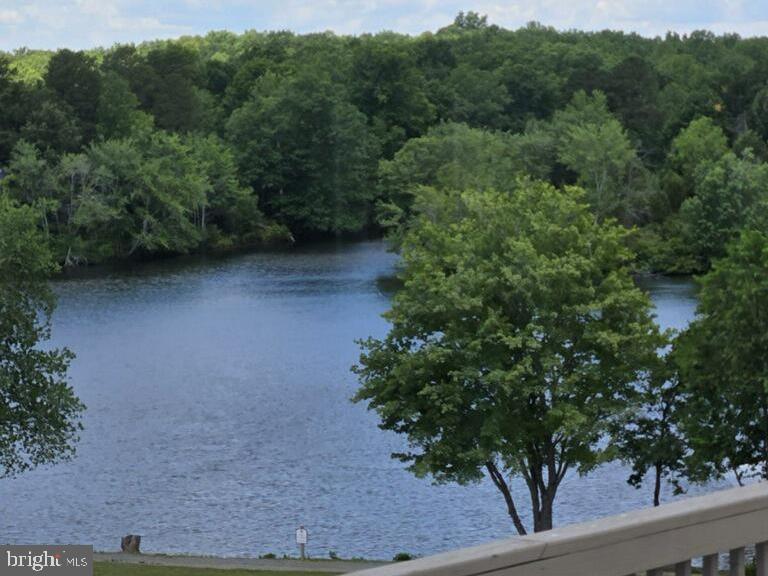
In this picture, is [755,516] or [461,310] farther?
[461,310]

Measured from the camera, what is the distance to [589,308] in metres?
30.0

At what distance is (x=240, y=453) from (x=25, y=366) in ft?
31.6

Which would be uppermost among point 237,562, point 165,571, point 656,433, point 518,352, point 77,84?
point 77,84

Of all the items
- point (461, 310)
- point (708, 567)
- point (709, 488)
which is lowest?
point (709, 488)

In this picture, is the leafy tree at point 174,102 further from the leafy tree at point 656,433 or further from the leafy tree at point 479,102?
the leafy tree at point 656,433

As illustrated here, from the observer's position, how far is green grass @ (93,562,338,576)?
2406 cm

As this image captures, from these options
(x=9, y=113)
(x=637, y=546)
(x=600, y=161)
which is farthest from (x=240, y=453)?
(x=9, y=113)

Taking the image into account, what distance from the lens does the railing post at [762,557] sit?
362 centimetres

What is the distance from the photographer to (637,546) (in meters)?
3.40

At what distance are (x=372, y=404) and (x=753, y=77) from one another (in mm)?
83069

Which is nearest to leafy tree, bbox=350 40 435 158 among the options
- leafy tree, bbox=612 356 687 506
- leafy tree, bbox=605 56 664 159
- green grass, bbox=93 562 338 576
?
leafy tree, bbox=605 56 664 159

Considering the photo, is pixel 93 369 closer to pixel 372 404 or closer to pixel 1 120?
pixel 372 404

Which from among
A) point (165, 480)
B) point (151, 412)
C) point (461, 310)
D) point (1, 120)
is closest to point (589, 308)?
point (461, 310)

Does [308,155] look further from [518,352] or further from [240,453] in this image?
[518,352]
